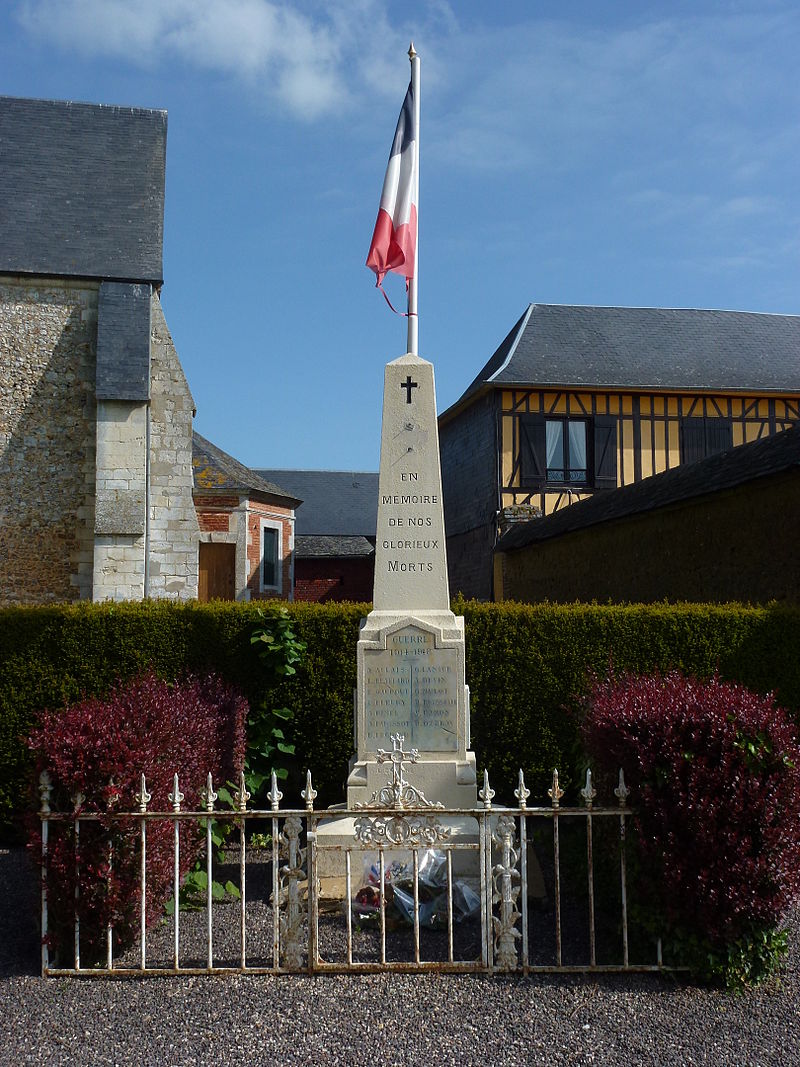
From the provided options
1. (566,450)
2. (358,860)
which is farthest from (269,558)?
(358,860)

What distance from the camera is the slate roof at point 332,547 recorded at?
27.9 meters

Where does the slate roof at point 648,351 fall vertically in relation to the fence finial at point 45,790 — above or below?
above

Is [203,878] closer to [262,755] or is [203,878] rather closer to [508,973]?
[262,755]

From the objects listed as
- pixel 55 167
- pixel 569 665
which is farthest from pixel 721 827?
pixel 55 167

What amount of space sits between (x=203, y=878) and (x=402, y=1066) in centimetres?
238

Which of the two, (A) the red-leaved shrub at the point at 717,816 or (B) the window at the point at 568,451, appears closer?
(A) the red-leaved shrub at the point at 717,816

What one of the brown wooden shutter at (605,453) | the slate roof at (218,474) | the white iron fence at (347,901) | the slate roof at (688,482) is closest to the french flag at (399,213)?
the white iron fence at (347,901)

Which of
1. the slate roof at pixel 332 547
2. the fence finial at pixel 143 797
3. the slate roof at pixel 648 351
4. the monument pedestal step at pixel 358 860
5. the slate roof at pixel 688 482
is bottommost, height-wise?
the monument pedestal step at pixel 358 860

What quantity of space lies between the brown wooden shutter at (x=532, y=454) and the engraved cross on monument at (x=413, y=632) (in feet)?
41.1

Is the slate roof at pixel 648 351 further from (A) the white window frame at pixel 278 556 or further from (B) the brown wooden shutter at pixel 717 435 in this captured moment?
(A) the white window frame at pixel 278 556

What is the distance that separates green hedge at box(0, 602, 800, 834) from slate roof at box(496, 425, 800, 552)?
1898 mm

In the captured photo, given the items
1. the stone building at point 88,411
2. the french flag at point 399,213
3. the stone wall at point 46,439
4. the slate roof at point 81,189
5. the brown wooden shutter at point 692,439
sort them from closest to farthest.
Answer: the french flag at point 399,213, the stone building at point 88,411, the stone wall at point 46,439, the slate roof at point 81,189, the brown wooden shutter at point 692,439

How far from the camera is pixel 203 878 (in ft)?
17.6

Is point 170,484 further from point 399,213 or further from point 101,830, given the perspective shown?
point 101,830
